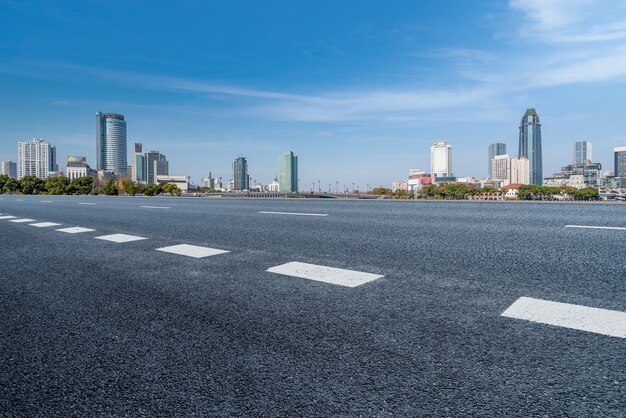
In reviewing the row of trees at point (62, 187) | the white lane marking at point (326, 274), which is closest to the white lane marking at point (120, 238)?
the white lane marking at point (326, 274)

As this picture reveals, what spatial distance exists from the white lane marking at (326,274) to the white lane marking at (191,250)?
102 cm

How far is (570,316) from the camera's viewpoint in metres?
1.81

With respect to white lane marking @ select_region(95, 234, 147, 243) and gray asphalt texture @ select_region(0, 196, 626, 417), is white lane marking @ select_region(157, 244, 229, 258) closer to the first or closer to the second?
gray asphalt texture @ select_region(0, 196, 626, 417)

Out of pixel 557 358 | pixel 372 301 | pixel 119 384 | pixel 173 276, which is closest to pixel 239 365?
pixel 119 384

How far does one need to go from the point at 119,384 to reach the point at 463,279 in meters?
2.11

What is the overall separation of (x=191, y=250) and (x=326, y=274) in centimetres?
182

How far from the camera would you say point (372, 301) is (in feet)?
7.09

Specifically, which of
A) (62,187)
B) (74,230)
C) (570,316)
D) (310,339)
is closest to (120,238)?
(74,230)

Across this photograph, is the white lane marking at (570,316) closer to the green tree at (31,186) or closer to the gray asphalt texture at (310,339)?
the gray asphalt texture at (310,339)

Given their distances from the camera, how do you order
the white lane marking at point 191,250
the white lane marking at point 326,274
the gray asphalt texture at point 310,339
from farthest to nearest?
the white lane marking at point 191,250, the white lane marking at point 326,274, the gray asphalt texture at point 310,339

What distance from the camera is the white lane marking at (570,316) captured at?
1671 mm

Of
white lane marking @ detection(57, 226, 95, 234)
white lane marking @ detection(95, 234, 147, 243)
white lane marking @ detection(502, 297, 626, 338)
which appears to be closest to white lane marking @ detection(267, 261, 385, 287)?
white lane marking @ detection(502, 297, 626, 338)

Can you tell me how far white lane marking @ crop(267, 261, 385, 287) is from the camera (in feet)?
8.59

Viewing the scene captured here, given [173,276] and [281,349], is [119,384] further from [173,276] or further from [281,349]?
[173,276]
